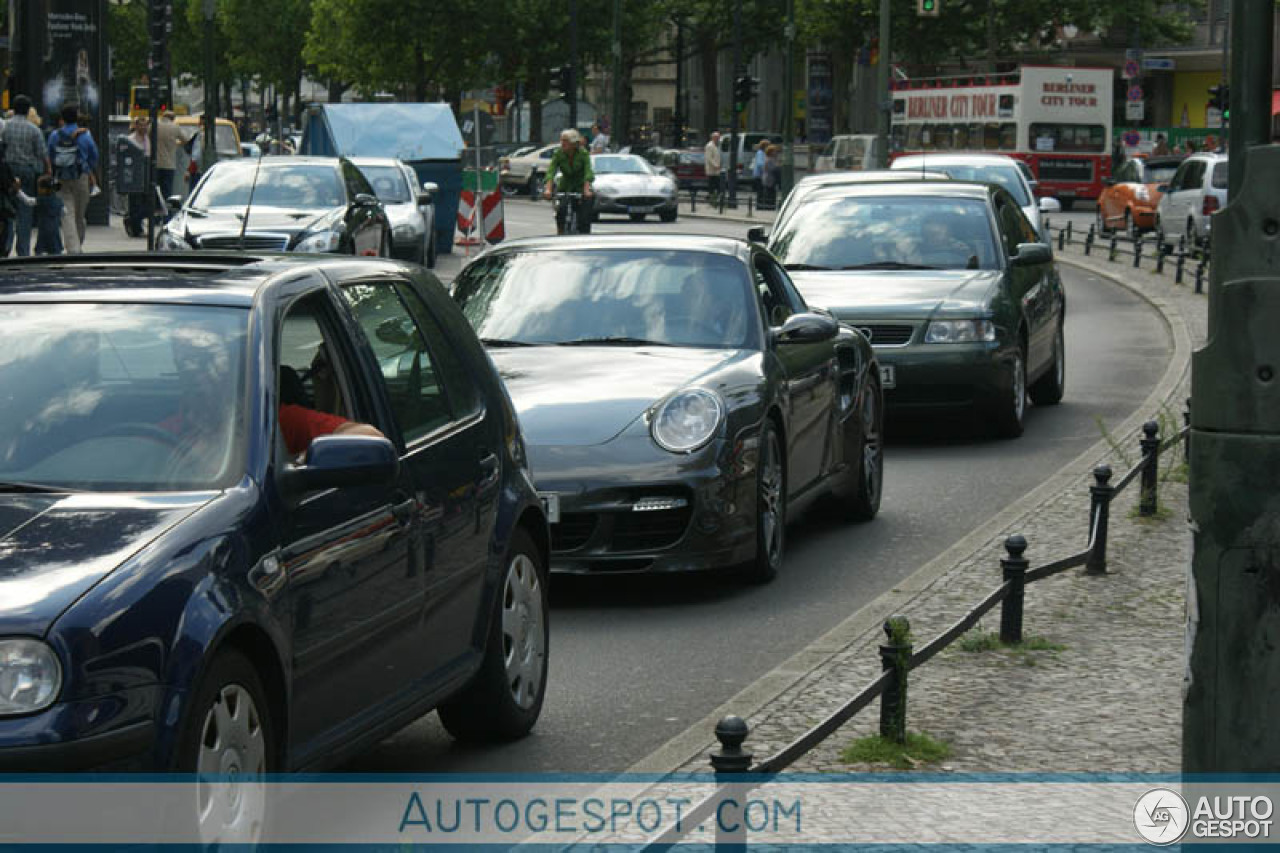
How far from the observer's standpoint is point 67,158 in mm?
28078

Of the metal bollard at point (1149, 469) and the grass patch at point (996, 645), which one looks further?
the metal bollard at point (1149, 469)

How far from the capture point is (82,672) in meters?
4.48

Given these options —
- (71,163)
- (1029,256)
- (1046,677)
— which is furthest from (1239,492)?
(71,163)

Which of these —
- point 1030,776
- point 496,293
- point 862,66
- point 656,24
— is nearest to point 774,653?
point 1030,776

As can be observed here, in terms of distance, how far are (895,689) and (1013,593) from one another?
169cm

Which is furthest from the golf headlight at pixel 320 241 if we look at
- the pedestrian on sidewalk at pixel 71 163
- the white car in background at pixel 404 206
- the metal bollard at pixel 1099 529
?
the metal bollard at pixel 1099 529

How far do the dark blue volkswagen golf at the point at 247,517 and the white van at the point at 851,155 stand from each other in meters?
48.8

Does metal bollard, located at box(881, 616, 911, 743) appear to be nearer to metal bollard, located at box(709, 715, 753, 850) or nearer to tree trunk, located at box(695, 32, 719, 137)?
metal bollard, located at box(709, 715, 753, 850)

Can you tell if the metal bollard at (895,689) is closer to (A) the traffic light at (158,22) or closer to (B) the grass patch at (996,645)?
(B) the grass patch at (996,645)

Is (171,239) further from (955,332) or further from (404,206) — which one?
(955,332)

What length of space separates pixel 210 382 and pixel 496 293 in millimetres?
5678

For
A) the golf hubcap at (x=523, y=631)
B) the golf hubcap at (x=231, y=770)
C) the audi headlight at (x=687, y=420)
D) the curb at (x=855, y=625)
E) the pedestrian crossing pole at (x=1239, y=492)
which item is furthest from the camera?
the audi headlight at (x=687, y=420)

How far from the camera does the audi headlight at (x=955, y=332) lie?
50.0 ft

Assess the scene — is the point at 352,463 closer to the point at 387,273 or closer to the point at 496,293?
the point at 387,273
